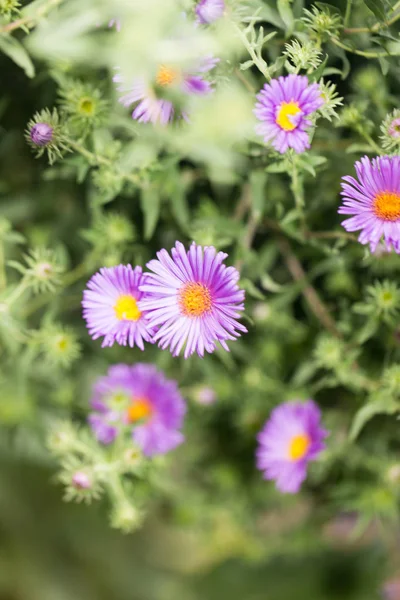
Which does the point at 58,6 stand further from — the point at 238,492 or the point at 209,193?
the point at 238,492

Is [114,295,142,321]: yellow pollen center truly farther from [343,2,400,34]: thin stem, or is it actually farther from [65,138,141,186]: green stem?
[343,2,400,34]: thin stem

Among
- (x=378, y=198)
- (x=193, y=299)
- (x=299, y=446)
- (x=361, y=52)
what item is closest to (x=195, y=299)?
(x=193, y=299)

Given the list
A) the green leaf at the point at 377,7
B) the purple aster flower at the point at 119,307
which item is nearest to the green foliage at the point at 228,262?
the green leaf at the point at 377,7

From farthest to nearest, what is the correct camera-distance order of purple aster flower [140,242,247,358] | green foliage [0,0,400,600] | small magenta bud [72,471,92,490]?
small magenta bud [72,471,92,490], green foliage [0,0,400,600], purple aster flower [140,242,247,358]

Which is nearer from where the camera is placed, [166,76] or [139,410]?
[166,76]

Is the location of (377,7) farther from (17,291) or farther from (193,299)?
(17,291)

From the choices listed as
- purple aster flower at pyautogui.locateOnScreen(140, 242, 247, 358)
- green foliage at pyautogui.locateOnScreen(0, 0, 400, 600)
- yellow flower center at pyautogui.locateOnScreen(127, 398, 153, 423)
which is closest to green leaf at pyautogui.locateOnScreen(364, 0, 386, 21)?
green foliage at pyautogui.locateOnScreen(0, 0, 400, 600)

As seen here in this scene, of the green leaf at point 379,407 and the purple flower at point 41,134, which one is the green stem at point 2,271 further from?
the green leaf at point 379,407
